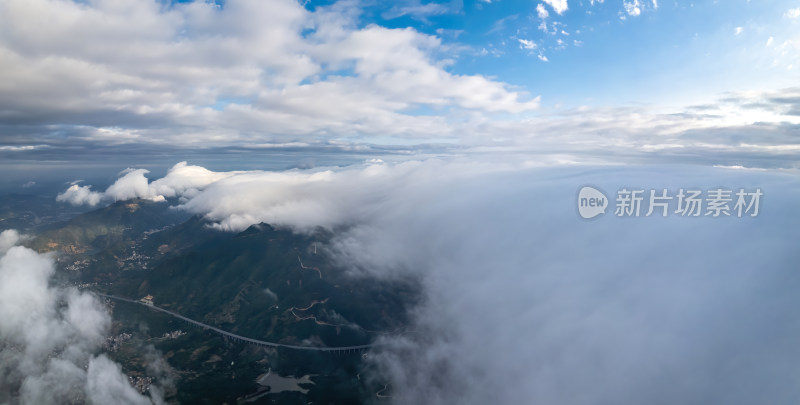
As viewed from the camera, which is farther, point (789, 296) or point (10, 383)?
point (10, 383)

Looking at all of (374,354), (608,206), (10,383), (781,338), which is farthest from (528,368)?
(10,383)

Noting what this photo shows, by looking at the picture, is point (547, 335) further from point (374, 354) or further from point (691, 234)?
point (374, 354)

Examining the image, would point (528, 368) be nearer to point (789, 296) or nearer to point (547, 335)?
point (547, 335)

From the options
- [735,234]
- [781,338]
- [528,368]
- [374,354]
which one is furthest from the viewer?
[374,354]

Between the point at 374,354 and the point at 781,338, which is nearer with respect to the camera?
the point at 781,338

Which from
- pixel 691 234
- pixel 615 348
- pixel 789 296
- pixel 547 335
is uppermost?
pixel 691 234

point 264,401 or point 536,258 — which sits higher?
point 536,258

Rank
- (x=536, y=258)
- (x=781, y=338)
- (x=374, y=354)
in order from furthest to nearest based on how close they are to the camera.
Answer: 1. (x=374, y=354)
2. (x=536, y=258)
3. (x=781, y=338)

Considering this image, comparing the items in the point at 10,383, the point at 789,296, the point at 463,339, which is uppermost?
the point at 789,296

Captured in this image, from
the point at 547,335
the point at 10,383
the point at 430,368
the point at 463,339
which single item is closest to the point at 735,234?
the point at 547,335
